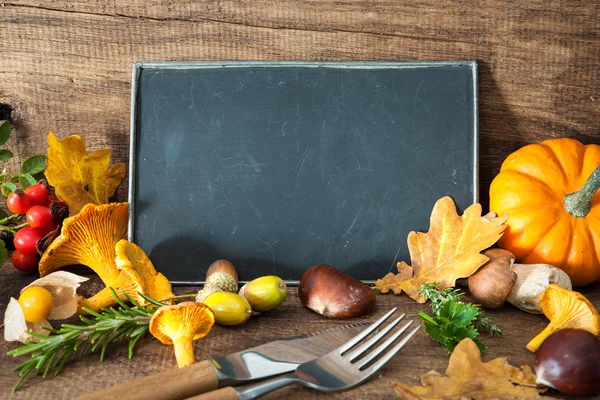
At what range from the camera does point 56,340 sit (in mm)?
996

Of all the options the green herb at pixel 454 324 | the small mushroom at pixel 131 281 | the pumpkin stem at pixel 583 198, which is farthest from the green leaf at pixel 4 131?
the pumpkin stem at pixel 583 198

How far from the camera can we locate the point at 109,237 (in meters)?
1.35

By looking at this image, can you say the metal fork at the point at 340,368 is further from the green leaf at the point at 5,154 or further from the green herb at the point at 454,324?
the green leaf at the point at 5,154

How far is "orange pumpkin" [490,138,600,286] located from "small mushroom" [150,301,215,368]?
2.27ft

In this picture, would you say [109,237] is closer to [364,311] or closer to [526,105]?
[364,311]

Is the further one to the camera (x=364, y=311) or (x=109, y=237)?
(x=109, y=237)

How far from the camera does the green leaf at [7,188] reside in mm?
1438

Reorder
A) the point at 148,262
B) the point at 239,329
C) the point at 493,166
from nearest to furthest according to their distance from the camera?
the point at 239,329 < the point at 148,262 < the point at 493,166

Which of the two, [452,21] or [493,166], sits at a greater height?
[452,21]

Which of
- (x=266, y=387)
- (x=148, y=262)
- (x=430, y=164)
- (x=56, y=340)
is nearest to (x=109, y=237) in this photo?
(x=148, y=262)

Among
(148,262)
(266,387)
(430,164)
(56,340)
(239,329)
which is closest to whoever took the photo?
(266,387)

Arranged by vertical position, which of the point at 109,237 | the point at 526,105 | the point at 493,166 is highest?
the point at 526,105

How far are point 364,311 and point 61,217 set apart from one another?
2.37 feet

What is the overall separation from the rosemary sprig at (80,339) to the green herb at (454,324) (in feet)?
1.61
